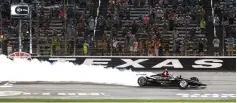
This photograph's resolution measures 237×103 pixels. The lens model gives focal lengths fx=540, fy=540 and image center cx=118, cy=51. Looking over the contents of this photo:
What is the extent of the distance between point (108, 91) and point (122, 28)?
939 cm

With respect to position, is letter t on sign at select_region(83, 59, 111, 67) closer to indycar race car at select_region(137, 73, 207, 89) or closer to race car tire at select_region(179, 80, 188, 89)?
indycar race car at select_region(137, 73, 207, 89)

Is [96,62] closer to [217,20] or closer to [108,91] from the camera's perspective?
[108,91]

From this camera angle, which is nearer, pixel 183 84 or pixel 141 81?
pixel 183 84

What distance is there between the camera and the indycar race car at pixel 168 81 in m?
23.0

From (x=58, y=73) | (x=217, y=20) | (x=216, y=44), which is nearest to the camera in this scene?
(x=58, y=73)

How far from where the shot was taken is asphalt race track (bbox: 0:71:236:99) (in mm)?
20594

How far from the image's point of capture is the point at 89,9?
3328cm

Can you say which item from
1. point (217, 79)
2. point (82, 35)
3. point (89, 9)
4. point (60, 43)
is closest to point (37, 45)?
point (60, 43)

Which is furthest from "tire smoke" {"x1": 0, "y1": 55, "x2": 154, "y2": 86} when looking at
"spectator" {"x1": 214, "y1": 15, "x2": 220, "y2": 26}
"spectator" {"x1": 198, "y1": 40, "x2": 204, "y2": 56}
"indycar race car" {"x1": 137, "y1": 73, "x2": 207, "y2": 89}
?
"spectator" {"x1": 214, "y1": 15, "x2": 220, "y2": 26}

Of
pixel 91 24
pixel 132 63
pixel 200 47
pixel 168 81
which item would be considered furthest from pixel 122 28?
pixel 168 81

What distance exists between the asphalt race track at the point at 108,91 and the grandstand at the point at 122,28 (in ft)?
14.0

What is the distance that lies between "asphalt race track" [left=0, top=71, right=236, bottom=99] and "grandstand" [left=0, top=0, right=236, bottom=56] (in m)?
4.26

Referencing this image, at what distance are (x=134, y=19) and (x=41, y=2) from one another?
6.25 m

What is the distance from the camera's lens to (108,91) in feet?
72.4
